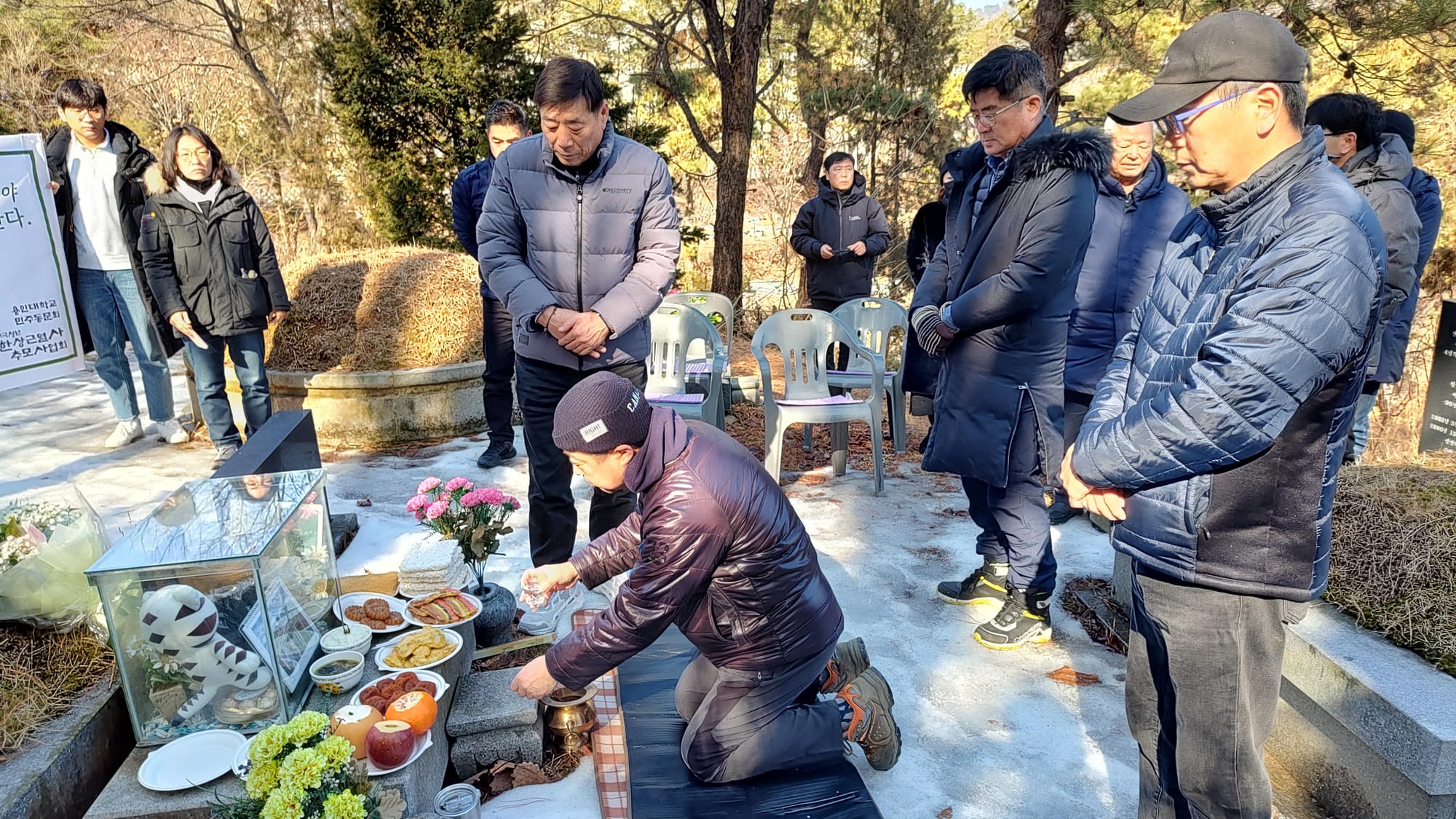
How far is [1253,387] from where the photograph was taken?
155cm

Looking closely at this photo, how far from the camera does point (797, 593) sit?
2.47 m

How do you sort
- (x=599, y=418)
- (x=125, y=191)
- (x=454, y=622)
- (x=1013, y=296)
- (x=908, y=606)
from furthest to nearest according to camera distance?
(x=125, y=191), (x=908, y=606), (x=1013, y=296), (x=454, y=622), (x=599, y=418)

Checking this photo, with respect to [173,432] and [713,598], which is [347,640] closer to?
[713,598]

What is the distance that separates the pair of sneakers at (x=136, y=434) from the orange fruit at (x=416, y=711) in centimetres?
441

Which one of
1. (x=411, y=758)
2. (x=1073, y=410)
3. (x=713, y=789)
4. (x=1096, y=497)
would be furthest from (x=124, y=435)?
(x=1096, y=497)

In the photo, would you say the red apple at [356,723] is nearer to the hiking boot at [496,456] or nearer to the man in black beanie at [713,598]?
the man in black beanie at [713,598]

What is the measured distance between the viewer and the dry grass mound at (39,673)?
2.44 meters

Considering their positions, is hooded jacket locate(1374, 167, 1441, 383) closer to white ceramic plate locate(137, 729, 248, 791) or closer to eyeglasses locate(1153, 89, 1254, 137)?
eyeglasses locate(1153, 89, 1254, 137)

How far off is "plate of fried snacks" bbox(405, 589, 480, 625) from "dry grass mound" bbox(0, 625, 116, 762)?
0.90 m

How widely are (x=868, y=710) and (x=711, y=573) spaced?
77 centimetres

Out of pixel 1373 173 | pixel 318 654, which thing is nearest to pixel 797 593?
pixel 318 654

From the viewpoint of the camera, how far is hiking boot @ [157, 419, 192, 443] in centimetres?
585

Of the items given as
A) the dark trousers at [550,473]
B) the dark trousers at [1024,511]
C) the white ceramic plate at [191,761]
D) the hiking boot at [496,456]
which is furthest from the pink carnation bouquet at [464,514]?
the hiking boot at [496,456]

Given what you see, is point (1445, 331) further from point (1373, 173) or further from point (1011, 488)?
point (1011, 488)
